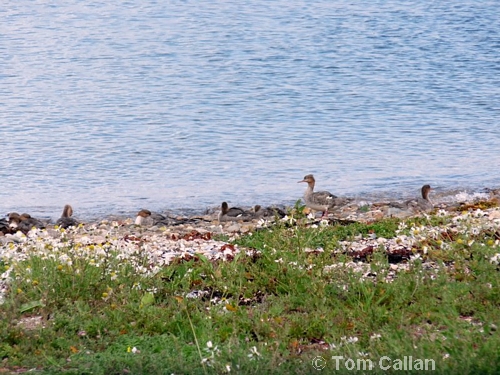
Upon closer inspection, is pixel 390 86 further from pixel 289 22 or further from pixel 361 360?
pixel 361 360

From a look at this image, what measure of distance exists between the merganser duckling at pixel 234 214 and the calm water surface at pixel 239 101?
148cm

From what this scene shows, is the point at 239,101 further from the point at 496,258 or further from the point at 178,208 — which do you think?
the point at 496,258

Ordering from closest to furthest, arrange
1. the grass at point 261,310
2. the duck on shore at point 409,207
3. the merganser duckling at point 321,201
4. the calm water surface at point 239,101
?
the grass at point 261,310, the duck on shore at point 409,207, the merganser duckling at point 321,201, the calm water surface at point 239,101

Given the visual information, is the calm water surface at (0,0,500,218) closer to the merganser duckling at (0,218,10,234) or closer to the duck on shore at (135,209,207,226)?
the duck on shore at (135,209,207,226)

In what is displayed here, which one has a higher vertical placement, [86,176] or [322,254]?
[322,254]

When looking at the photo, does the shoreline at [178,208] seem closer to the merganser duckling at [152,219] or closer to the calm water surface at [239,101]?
the calm water surface at [239,101]

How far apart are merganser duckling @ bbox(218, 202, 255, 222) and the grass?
5152 mm

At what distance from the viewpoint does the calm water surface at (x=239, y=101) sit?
60.8ft

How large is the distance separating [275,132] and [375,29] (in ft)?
51.6

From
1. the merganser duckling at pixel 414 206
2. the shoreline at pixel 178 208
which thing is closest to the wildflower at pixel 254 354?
the merganser duckling at pixel 414 206

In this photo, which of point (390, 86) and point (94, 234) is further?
point (390, 86)

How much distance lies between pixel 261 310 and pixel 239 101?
57.4 ft

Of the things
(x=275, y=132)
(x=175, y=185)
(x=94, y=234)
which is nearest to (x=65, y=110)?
(x=275, y=132)

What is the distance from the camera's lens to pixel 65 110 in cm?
2498
